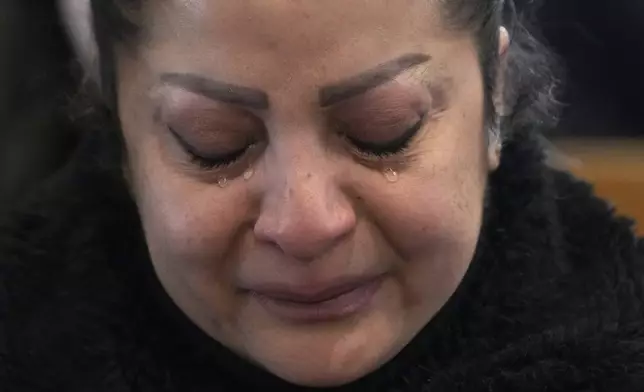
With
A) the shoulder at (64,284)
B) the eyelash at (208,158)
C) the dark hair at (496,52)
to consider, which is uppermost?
the dark hair at (496,52)

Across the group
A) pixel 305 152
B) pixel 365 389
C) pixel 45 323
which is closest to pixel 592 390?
pixel 365 389

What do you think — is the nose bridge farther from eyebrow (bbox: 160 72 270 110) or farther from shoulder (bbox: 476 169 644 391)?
shoulder (bbox: 476 169 644 391)

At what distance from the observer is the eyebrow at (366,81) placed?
0.58 meters

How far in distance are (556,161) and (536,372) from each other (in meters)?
0.25

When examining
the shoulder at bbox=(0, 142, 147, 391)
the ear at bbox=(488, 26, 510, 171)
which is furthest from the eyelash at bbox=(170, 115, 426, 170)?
the shoulder at bbox=(0, 142, 147, 391)

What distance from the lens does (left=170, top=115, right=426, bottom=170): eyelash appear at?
61 cm

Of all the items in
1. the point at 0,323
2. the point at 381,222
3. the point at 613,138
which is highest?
the point at 381,222

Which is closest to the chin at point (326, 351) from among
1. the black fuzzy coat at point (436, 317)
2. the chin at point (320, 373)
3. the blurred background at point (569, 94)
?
the chin at point (320, 373)

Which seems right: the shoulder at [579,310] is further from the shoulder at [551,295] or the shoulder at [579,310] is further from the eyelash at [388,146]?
the eyelash at [388,146]

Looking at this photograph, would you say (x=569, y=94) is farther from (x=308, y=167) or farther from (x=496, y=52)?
(x=308, y=167)

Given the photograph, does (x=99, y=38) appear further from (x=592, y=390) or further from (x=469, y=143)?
(x=592, y=390)

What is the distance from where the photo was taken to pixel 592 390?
0.71 m

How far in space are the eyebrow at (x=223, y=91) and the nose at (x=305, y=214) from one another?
1.8 inches

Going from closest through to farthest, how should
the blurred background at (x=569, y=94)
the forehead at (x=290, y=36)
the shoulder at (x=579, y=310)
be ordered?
the forehead at (x=290, y=36) < the shoulder at (x=579, y=310) < the blurred background at (x=569, y=94)
